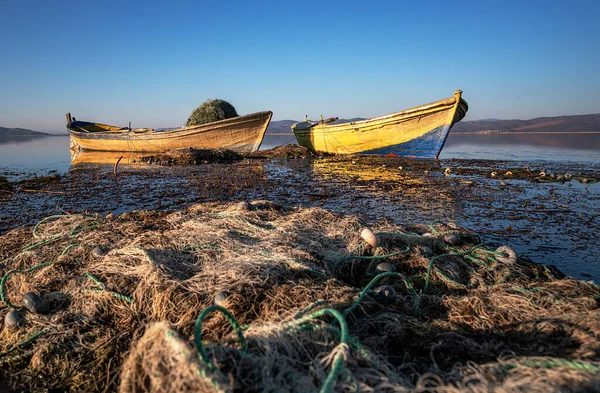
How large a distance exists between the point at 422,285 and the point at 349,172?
31.8 ft

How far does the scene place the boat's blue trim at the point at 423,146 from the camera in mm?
15384

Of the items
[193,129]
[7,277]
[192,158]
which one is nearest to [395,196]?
[7,277]

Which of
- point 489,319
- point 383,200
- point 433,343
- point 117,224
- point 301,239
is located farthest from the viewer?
point 383,200

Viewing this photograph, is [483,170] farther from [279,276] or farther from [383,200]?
[279,276]

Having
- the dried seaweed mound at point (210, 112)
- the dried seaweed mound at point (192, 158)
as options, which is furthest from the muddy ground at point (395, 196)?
the dried seaweed mound at point (210, 112)

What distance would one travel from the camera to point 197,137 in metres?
18.6

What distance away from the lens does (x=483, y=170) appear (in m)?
12.8

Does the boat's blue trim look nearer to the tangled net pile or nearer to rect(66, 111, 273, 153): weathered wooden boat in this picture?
rect(66, 111, 273, 153): weathered wooden boat

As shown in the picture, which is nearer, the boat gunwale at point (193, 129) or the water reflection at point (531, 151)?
the water reflection at point (531, 151)

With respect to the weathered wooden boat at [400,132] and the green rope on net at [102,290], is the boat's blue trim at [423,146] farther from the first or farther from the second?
the green rope on net at [102,290]

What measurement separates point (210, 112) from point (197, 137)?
3785 millimetres

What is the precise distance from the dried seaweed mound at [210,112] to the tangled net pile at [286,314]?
18.1 metres

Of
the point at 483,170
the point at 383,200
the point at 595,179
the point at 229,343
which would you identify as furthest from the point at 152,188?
the point at 595,179

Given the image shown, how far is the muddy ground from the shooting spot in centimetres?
541
